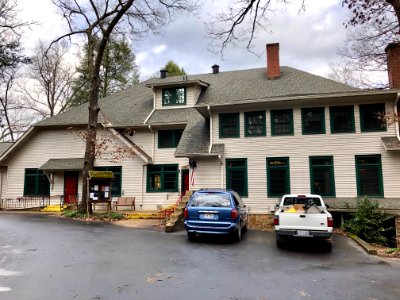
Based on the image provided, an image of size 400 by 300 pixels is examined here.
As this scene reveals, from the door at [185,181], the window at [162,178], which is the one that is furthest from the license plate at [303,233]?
the window at [162,178]

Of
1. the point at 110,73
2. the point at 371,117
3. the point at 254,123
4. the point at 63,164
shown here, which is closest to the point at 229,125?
the point at 254,123

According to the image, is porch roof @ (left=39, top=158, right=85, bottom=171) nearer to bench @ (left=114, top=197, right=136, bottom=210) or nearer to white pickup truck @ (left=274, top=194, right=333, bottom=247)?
bench @ (left=114, top=197, right=136, bottom=210)

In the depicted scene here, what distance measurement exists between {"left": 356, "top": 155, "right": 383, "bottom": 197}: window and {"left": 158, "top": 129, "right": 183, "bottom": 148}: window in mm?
10558

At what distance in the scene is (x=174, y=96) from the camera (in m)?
22.9

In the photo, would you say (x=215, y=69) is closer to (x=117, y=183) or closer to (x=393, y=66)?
(x=117, y=183)

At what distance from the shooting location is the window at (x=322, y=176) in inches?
657

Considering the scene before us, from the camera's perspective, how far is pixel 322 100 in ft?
55.6

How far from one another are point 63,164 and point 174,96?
28.7 feet

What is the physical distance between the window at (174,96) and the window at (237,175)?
6.74 metres

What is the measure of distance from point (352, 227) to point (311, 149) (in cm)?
489

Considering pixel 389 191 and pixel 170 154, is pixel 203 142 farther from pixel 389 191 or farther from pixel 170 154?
pixel 389 191

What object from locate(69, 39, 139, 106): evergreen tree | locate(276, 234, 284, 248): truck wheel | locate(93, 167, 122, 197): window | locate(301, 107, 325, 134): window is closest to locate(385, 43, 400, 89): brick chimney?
locate(301, 107, 325, 134): window

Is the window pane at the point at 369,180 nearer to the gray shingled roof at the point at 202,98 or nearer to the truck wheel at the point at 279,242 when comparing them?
the gray shingled roof at the point at 202,98

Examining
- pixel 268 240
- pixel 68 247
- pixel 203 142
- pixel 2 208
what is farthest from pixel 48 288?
pixel 2 208
